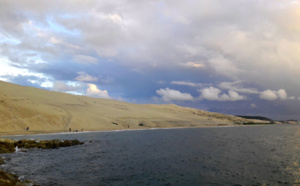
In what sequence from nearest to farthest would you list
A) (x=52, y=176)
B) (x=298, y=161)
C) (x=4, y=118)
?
(x=52, y=176)
(x=298, y=161)
(x=4, y=118)

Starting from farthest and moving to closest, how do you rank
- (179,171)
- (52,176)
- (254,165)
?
(254,165) < (179,171) < (52,176)

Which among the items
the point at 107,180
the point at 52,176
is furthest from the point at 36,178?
the point at 107,180

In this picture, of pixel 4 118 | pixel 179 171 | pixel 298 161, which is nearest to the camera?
pixel 179 171

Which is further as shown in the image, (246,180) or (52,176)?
(52,176)

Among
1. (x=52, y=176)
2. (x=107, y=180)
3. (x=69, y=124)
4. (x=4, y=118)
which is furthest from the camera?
(x=69, y=124)

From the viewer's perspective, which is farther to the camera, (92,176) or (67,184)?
(92,176)

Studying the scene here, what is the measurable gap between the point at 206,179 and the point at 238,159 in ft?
38.8

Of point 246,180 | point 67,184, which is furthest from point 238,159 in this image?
point 67,184

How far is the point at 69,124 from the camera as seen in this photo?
298 ft

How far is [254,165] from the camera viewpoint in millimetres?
26938

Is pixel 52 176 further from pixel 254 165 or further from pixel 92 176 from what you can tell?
pixel 254 165

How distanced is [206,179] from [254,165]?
919cm

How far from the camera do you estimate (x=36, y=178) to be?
21375 millimetres

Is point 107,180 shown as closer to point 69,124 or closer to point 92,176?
point 92,176
